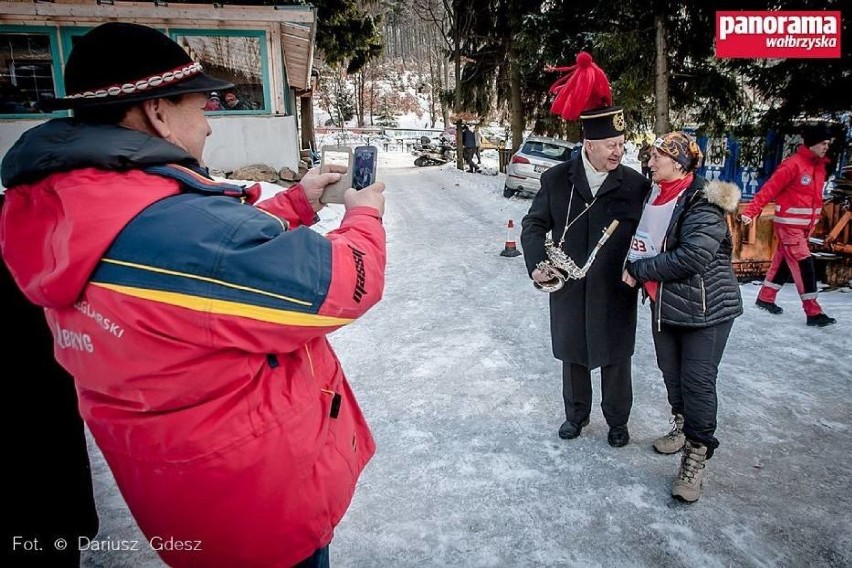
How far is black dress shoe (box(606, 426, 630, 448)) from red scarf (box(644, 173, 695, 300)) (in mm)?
937

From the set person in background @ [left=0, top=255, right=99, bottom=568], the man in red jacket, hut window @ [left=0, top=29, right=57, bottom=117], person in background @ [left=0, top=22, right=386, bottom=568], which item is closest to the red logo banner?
the man in red jacket

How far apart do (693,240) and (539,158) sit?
12.4 m

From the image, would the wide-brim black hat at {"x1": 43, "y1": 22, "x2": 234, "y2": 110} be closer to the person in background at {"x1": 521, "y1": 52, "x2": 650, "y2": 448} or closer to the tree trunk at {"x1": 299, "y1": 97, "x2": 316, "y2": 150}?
the person in background at {"x1": 521, "y1": 52, "x2": 650, "y2": 448}

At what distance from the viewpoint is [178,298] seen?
121cm

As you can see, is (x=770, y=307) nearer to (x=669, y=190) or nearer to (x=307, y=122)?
(x=669, y=190)

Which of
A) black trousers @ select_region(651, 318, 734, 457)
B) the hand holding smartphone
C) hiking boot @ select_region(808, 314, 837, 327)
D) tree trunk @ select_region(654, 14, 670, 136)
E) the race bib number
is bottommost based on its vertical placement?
hiking boot @ select_region(808, 314, 837, 327)

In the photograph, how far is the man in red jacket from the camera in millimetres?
5430

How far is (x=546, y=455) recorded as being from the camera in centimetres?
342

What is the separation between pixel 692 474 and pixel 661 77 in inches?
358

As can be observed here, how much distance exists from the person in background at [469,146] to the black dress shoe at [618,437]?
20028mm

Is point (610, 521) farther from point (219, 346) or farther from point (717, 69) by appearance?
point (717, 69)

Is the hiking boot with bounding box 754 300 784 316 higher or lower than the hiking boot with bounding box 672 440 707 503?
higher

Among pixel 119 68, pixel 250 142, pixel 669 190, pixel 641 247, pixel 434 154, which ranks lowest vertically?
pixel 641 247

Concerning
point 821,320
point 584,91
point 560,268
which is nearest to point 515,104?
point 821,320
